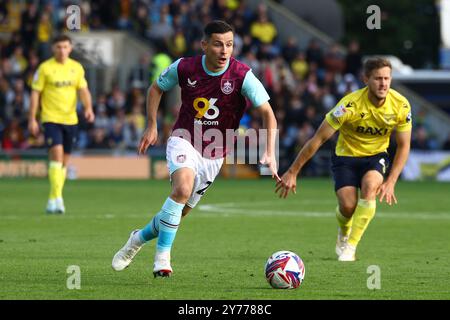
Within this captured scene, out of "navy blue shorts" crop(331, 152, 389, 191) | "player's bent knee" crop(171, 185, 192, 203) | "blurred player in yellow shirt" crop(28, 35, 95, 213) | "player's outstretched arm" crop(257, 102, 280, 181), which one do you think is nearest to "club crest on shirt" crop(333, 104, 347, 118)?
"navy blue shorts" crop(331, 152, 389, 191)

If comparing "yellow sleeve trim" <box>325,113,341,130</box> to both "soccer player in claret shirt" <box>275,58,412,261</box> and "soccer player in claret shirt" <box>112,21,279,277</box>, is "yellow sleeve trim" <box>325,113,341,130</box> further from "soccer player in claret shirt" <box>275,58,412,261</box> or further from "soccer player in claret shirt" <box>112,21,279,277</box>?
"soccer player in claret shirt" <box>112,21,279,277</box>

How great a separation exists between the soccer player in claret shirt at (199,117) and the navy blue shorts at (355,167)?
228cm

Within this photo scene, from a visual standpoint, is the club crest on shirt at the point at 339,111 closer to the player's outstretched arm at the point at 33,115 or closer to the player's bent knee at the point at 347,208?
the player's bent knee at the point at 347,208

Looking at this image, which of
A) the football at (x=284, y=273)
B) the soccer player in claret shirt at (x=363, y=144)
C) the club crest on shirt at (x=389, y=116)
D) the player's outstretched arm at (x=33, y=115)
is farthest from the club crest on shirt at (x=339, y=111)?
the player's outstretched arm at (x=33, y=115)

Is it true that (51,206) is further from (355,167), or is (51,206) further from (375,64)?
(375,64)

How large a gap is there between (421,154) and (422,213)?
11021 millimetres

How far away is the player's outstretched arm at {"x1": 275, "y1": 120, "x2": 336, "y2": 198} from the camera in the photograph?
10.8 metres

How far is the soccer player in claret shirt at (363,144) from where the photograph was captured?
1204cm

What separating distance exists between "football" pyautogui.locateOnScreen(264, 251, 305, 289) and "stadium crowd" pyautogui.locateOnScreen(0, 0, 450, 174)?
19832 mm

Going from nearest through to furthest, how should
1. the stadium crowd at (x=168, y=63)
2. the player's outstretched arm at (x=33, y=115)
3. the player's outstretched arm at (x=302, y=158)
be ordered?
the player's outstretched arm at (x=302, y=158)
the player's outstretched arm at (x=33, y=115)
the stadium crowd at (x=168, y=63)

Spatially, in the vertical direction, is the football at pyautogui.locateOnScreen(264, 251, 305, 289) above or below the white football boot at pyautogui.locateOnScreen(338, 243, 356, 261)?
above

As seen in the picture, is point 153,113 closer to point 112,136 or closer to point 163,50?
point 112,136
